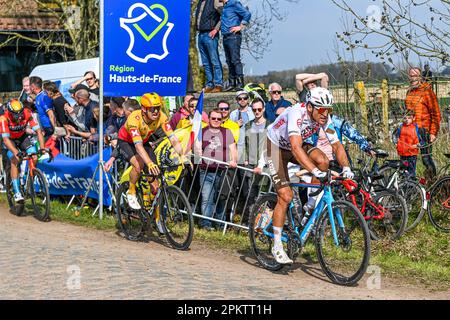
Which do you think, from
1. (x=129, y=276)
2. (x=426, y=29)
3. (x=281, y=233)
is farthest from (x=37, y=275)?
(x=426, y=29)

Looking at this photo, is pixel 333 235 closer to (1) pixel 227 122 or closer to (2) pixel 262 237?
(2) pixel 262 237

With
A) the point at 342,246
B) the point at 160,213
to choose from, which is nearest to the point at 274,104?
the point at 160,213

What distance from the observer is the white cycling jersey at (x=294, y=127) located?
9.59 meters

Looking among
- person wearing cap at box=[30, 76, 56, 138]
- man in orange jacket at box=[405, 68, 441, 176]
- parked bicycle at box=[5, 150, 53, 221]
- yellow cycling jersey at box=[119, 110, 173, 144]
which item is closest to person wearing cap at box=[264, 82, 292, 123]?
man in orange jacket at box=[405, 68, 441, 176]

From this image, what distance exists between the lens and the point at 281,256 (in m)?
9.85

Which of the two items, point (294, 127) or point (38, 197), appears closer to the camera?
point (294, 127)

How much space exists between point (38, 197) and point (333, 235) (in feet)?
22.5

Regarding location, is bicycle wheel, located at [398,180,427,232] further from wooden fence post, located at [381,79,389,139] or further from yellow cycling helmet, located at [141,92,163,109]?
yellow cycling helmet, located at [141,92,163,109]

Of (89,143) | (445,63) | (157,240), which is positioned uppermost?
(445,63)

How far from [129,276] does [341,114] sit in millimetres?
6889

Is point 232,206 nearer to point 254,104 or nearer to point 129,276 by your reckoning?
point 254,104

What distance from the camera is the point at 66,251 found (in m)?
11.1

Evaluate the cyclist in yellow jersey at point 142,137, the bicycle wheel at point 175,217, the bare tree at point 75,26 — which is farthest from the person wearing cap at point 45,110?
the bare tree at point 75,26

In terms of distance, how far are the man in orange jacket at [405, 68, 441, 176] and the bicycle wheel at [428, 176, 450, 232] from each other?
61 centimetres
